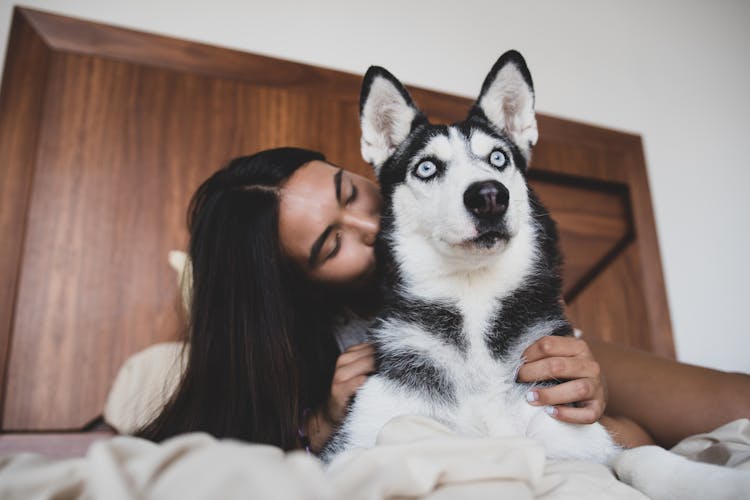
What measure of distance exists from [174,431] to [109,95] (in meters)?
1.45

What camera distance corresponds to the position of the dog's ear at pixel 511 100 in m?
1.32

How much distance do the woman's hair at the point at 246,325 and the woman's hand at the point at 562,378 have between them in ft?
2.16

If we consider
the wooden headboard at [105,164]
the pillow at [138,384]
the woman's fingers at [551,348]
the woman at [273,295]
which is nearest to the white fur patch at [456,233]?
the woman's fingers at [551,348]

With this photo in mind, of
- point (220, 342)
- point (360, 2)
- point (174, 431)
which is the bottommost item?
point (174, 431)

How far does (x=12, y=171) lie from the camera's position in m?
1.86

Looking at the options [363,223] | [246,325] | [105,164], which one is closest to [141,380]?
[246,325]

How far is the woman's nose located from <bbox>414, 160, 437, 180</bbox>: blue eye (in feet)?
0.89

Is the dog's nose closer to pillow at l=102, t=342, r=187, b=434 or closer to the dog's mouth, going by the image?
the dog's mouth

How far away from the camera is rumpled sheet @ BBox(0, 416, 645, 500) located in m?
0.49

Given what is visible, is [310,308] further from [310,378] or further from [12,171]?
[12,171]

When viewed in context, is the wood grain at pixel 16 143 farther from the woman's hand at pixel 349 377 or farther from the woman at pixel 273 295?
the woman's hand at pixel 349 377

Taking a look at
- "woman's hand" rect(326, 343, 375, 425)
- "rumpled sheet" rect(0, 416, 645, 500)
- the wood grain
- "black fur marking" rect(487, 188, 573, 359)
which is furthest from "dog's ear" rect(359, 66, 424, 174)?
the wood grain

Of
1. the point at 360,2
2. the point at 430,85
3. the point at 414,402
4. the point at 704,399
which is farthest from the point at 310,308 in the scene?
the point at 360,2

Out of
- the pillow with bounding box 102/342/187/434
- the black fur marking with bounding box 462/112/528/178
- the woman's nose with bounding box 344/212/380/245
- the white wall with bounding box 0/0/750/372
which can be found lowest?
the pillow with bounding box 102/342/187/434
